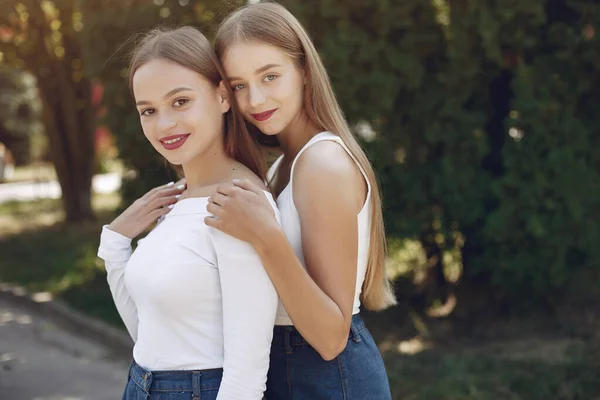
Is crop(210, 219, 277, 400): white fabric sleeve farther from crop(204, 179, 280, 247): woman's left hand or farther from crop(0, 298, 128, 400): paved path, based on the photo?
crop(0, 298, 128, 400): paved path

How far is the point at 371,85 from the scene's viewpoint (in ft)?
17.0

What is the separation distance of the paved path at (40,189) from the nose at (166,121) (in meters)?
15.5

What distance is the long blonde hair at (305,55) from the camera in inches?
83.0

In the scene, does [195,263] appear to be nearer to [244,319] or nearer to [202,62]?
[244,319]

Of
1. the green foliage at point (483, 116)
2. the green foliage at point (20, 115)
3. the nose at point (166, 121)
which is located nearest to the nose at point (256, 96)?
the nose at point (166, 121)

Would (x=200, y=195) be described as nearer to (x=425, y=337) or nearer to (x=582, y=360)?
(x=582, y=360)

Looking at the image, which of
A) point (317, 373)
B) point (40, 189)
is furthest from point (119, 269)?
point (40, 189)

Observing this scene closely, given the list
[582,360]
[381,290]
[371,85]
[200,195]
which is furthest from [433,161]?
[200,195]

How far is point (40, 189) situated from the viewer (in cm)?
2030

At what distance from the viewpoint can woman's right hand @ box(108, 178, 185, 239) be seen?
2467mm

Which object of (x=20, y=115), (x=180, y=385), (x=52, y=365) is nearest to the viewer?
(x=180, y=385)

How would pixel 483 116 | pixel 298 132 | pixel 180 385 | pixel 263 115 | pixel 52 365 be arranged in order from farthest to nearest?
pixel 52 365, pixel 483 116, pixel 298 132, pixel 263 115, pixel 180 385

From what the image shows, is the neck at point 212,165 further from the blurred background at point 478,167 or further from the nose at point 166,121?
the blurred background at point 478,167

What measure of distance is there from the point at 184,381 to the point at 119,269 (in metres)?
0.59
